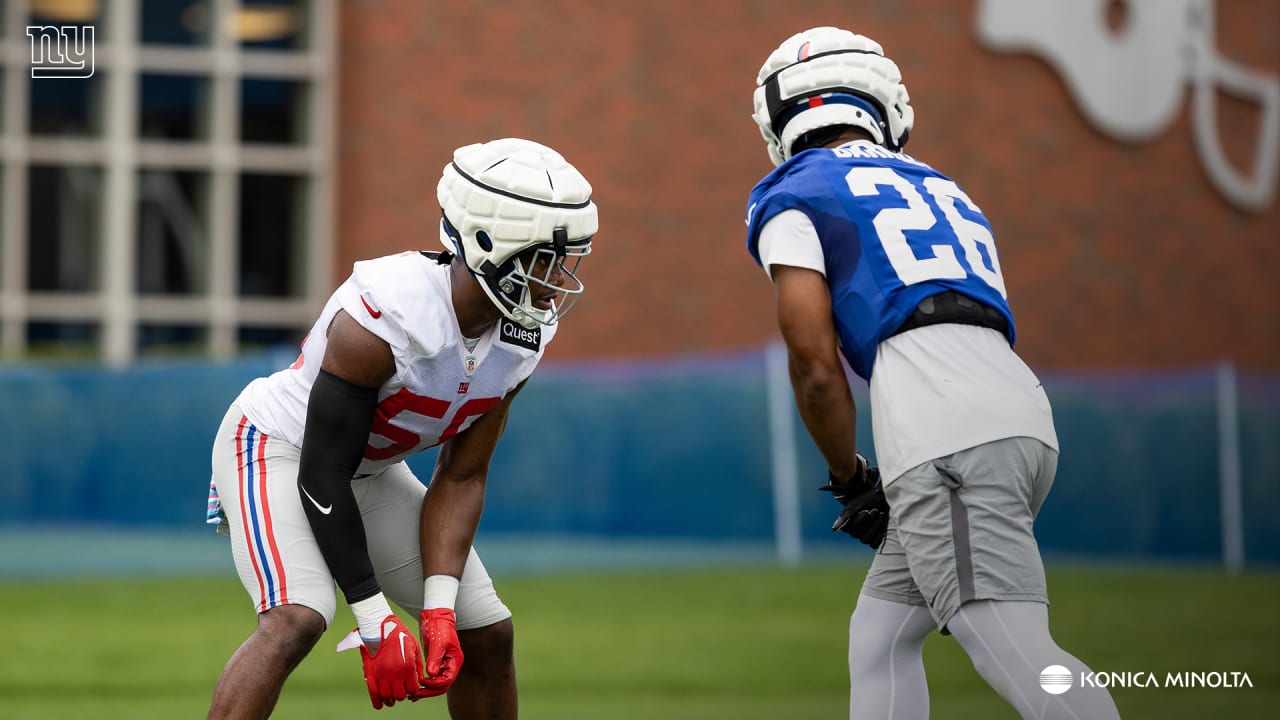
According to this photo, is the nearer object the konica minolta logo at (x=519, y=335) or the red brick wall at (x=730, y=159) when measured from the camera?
the konica minolta logo at (x=519, y=335)

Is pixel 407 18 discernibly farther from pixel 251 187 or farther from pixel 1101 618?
pixel 1101 618

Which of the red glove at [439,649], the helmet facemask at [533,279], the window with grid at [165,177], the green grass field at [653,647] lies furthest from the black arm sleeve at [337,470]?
the window with grid at [165,177]

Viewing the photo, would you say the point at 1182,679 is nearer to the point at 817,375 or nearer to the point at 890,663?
the point at 890,663

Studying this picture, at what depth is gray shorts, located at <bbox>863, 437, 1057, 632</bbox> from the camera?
3951mm

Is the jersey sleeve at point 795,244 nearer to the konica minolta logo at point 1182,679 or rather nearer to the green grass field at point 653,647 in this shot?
the green grass field at point 653,647

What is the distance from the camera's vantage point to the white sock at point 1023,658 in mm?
3818

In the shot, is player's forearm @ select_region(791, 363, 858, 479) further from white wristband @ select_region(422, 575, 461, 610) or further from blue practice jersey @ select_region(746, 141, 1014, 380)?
white wristband @ select_region(422, 575, 461, 610)

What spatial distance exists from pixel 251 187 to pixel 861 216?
18.4 meters

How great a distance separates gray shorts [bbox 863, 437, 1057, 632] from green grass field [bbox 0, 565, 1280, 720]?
427 centimetres

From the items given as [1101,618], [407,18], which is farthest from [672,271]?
[1101,618]

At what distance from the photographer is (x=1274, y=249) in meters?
24.5

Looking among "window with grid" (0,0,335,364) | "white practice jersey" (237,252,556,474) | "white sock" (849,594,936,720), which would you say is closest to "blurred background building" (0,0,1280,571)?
"window with grid" (0,0,335,364)

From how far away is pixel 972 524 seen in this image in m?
3.96

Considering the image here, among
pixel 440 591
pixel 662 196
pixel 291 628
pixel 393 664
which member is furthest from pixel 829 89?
pixel 662 196
